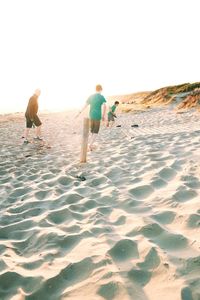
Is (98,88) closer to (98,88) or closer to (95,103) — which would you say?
(98,88)

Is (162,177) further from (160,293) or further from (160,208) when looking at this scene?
(160,293)

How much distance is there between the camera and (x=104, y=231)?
4074mm

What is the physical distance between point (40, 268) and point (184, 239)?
1489 mm

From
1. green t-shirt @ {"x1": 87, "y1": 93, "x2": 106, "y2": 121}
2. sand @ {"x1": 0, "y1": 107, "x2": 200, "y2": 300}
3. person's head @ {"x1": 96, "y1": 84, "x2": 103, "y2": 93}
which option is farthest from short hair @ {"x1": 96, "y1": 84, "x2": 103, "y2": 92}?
sand @ {"x1": 0, "y1": 107, "x2": 200, "y2": 300}

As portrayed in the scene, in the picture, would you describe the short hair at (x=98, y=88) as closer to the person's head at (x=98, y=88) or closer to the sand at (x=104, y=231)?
the person's head at (x=98, y=88)

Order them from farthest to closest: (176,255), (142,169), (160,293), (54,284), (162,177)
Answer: (142,169) → (162,177) → (176,255) → (54,284) → (160,293)

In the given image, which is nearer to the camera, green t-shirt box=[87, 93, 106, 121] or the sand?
the sand

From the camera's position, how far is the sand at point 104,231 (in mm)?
2967

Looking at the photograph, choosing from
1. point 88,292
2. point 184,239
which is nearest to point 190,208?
point 184,239

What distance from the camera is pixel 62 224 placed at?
4.47 m

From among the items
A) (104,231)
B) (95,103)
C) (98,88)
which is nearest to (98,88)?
(98,88)

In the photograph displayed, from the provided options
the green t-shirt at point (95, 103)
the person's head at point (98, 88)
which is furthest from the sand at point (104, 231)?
the person's head at point (98, 88)

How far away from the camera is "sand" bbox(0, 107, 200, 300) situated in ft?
9.73

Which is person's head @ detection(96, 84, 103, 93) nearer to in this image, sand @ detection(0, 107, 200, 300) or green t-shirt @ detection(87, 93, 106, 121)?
green t-shirt @ detection(87, 93, 106, 121)
